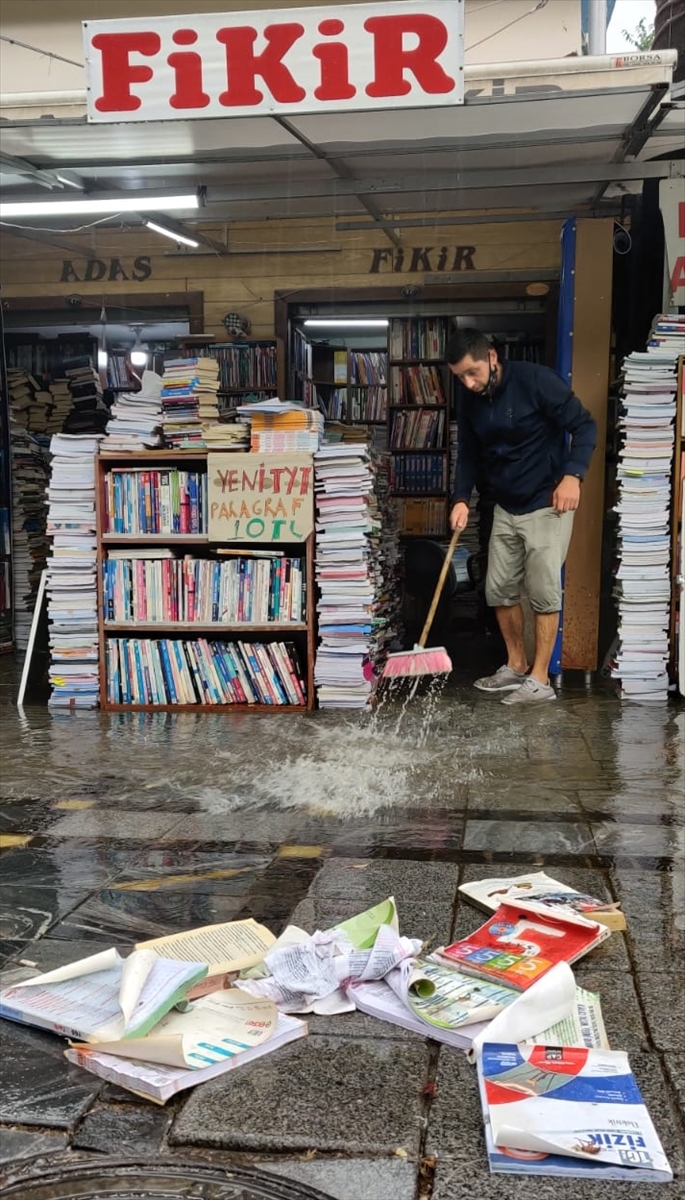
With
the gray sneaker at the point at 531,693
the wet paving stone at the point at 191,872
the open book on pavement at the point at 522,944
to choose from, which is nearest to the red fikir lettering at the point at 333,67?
the gray sneaker at the point at 531,693

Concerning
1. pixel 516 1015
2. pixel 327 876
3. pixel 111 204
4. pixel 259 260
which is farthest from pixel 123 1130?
pixel 259 260

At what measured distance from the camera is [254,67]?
4.43 metres

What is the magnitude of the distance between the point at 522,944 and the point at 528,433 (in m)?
3.68

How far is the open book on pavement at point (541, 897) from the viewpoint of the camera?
101 inches

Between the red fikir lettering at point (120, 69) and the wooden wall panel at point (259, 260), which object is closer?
the red fikir lettering at point (120, 69)

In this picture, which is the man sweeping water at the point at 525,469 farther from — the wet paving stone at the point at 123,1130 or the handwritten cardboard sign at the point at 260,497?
the wet paving stone at the point at 123,1130

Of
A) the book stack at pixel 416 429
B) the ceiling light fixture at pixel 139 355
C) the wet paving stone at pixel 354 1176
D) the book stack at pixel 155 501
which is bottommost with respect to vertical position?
the wet paving stone at pixel 354 1176

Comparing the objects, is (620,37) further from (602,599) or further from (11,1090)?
(11,1090)

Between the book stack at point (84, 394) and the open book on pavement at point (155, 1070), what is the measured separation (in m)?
7.95

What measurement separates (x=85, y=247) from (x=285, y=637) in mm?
5316

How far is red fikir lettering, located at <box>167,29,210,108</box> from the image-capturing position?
4.45 m

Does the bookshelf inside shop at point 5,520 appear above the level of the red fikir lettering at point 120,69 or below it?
below


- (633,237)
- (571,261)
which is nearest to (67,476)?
(571,261)

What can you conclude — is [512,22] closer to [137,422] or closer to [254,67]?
[254,67]
